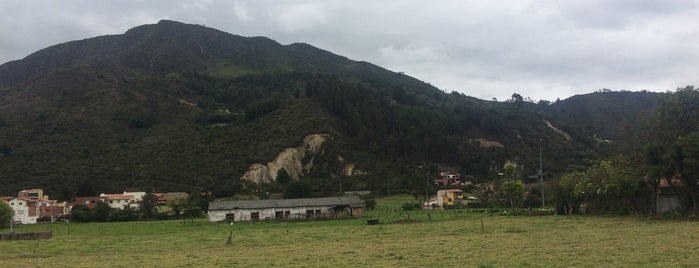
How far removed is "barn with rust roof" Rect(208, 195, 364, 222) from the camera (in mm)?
61000

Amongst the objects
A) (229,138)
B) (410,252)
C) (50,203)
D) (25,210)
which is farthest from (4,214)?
(229,138)

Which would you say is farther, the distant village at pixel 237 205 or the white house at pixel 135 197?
the white house at pixel 135 197

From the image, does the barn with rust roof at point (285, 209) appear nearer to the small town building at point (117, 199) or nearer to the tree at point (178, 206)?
the tree at point (178, 206)

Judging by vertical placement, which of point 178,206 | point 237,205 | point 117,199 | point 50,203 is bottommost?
point 178,206

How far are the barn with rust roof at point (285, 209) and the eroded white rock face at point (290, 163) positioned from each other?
4128 cm

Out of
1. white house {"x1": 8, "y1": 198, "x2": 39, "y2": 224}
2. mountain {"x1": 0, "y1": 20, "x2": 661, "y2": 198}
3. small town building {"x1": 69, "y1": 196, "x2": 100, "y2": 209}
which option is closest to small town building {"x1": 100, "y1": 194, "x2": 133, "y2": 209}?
small town building {"x1": 69, "y1": 196, "x2": 100, "y2": 209}

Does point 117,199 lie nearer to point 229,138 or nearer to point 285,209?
point 229,138

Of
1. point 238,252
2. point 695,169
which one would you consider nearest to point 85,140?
point 238,252

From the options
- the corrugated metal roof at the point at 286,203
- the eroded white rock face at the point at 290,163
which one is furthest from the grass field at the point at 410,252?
the eroded white rock face at the point at 290,163

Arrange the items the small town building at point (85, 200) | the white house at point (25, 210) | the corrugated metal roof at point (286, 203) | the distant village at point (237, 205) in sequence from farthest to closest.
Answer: the small town building at point (85, 200)
the white house at point (25, 210)
the distant village at point (237, 205)
the corrugated metal roof at point (286, 203)

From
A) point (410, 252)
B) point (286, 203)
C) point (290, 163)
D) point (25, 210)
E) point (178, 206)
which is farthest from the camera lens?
point (290, 163)

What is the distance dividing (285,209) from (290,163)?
51.8 metres

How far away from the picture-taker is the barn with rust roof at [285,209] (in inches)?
2402

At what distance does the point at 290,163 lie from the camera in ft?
377
